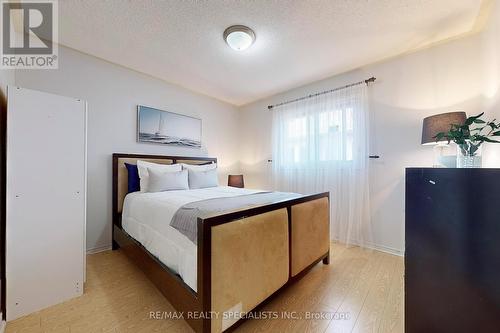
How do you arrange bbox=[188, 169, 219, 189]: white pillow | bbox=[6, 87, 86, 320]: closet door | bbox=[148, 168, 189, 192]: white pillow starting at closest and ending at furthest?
bbox=[6, 87, 86, 320]: closet door, bbox=[148, 168, 189, 192]: white pillow, bbox=[188, 169, 219, 189]: white pillow

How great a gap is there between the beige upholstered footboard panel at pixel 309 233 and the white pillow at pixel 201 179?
1.58m

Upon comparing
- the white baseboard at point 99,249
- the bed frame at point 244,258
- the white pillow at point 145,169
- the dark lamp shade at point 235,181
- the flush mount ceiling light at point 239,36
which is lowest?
the white baseboard at point 99,249

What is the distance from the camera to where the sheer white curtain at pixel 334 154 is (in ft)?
8.56

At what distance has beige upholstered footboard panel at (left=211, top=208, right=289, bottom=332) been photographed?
3.76 feet

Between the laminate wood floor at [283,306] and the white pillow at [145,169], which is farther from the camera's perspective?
the white pillow at [145,169]

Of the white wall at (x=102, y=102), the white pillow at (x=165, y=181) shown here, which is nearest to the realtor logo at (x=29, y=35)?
the white wall at (x=102, y=102)

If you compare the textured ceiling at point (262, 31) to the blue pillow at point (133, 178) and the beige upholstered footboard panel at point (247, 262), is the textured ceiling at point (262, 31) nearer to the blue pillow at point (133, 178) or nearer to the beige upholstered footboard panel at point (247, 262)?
the blue pillow at point (133, 178)

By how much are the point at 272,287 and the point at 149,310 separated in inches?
35.8

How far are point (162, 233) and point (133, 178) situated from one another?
4.39ft

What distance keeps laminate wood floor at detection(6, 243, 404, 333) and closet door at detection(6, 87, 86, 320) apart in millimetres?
182

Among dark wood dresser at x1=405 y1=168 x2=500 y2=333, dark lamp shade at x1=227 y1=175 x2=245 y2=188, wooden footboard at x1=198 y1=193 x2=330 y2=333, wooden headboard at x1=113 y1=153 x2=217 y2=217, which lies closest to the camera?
dark wood dresser at x1=405 y1=168 x2=500 y2=333

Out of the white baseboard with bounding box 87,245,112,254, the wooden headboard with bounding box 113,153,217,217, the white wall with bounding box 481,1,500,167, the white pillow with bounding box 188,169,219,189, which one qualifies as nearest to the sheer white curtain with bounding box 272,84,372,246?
the white wall with bounding box 481,1,500,167

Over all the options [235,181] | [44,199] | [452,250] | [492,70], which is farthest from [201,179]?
[492,70]

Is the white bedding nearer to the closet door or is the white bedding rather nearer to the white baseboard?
the closet door
